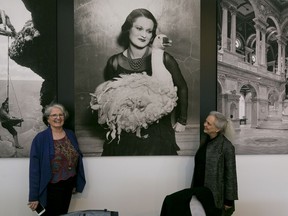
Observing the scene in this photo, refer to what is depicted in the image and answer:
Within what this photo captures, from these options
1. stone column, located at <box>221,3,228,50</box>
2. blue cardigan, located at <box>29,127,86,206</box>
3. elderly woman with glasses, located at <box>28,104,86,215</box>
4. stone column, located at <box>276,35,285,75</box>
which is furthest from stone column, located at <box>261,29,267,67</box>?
blue cardigan, located at <box>29,127,86,206</box>

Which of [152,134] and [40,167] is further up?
[152,134]

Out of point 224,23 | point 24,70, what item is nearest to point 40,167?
point 24,70

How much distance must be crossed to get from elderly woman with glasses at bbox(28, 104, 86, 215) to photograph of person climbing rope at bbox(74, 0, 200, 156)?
0.27 metres

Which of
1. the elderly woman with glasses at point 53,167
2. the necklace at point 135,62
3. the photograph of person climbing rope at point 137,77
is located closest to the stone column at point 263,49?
the photograph of person climbing rope at point 137,77

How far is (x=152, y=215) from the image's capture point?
2.16 m

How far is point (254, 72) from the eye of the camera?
87.7 inches

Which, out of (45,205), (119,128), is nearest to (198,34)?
(119,128)

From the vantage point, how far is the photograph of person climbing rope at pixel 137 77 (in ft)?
6.66

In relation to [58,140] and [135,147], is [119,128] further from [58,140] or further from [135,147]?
[58,140]

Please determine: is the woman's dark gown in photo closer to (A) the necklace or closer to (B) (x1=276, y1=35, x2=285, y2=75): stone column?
(A) the necklace

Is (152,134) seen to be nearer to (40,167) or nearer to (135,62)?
(135,62)

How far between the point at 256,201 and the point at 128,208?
1.37 m

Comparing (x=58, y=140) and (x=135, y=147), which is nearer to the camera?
(x=58, y=140)

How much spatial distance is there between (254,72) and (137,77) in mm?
1249
